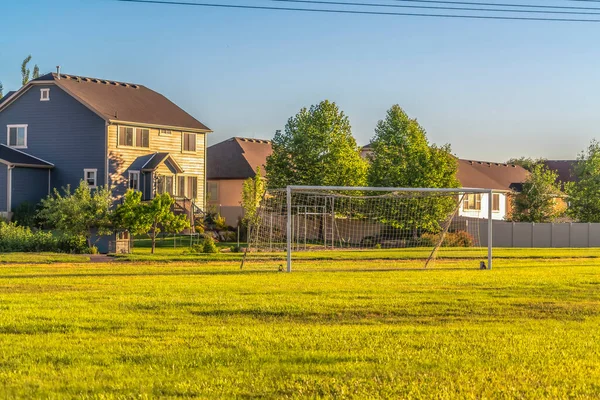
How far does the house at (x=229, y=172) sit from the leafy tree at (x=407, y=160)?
10030 millimetres

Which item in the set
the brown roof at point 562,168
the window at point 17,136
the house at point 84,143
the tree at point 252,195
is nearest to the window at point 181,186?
the house at point 84,143

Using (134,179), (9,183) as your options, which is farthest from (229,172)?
(9,183)

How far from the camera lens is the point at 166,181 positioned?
55.1 meters

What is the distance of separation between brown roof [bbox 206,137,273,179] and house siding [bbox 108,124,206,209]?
7.61 metres

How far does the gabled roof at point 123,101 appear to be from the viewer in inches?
2095

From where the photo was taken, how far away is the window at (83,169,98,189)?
52.5 m

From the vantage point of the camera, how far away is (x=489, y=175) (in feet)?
263

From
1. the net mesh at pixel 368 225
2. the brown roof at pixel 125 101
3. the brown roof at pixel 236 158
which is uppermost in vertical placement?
the brown roof at pixel 125 101

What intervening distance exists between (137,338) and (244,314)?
11.1 feet

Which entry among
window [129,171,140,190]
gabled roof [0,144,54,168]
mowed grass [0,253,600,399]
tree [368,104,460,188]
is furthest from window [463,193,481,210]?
mowed grass [0,253,600,399]

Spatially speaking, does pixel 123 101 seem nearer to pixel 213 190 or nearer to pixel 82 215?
pixel 213 190

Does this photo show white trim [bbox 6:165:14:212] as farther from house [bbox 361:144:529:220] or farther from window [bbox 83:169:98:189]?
house [bbox 361:144:529:220]

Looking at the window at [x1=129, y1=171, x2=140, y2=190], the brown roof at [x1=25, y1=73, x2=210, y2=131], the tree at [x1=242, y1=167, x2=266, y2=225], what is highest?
the brown roof at [x1=25, y1=73, x2=210, y2=131]

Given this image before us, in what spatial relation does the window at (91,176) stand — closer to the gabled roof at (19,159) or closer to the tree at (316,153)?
the gabled roof at (19,159)
